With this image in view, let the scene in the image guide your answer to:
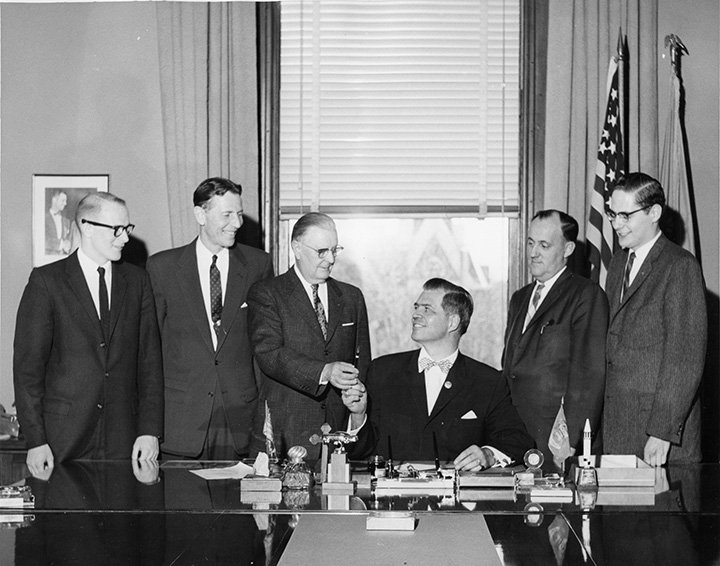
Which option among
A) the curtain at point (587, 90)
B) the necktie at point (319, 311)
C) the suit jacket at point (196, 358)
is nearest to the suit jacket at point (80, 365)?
the suit jacket at point (196, 358)

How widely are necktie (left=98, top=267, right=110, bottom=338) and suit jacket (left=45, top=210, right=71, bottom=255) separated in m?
1.96

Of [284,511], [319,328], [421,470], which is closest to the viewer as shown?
[284,511]

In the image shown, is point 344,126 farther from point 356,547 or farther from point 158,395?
point 356,547

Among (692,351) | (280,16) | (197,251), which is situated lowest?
(692,351)

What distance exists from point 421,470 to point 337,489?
373 mm

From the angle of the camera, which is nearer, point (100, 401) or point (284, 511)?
point (284, 511)

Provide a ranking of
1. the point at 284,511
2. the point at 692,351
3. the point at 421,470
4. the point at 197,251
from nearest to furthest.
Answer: the point at 284,511 < the point at 421,470 < the point at 692,351 < the point at 197,251

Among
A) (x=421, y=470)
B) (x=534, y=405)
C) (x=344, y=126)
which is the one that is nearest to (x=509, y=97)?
(x=344, y=126)

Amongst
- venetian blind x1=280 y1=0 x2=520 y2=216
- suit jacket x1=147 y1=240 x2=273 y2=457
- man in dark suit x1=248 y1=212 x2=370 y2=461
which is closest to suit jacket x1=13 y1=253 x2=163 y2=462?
suit jacket x1=147 y1=240 x2=273 y2=457

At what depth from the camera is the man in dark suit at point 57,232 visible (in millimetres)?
6426

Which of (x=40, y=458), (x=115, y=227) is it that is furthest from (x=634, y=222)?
(x=40, y=458)

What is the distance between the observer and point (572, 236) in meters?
5.01

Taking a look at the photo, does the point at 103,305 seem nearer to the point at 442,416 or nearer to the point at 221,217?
the point at 221,217

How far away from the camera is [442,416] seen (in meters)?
4.23
